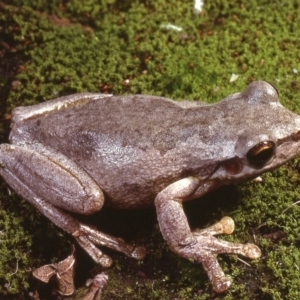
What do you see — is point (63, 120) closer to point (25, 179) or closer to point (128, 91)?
point (25, 179)

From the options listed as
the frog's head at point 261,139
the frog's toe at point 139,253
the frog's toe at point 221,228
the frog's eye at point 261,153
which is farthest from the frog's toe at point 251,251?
the frog's toe at point 139,253

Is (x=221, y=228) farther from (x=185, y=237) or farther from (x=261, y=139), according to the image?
(x=261, y=139)

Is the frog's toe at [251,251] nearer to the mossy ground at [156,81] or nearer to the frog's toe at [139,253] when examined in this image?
the mossy ground at [156,81]

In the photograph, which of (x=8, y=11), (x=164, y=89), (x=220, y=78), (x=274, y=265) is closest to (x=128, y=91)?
(x=164, y=89)

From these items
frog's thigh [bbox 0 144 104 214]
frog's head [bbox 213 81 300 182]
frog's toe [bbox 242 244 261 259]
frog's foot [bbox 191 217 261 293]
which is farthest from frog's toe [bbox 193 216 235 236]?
frog's thigh [bbox 0 144 104 214]

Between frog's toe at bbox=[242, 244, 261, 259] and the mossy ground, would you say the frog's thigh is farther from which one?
frog's toe at bbox=[242, 244, 261, 259]

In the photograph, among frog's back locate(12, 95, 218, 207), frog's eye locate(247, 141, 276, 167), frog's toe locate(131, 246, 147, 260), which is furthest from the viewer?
frog's toe locate(131, 246, 147, 260)

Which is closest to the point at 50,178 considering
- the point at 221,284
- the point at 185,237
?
the point at 185,237
